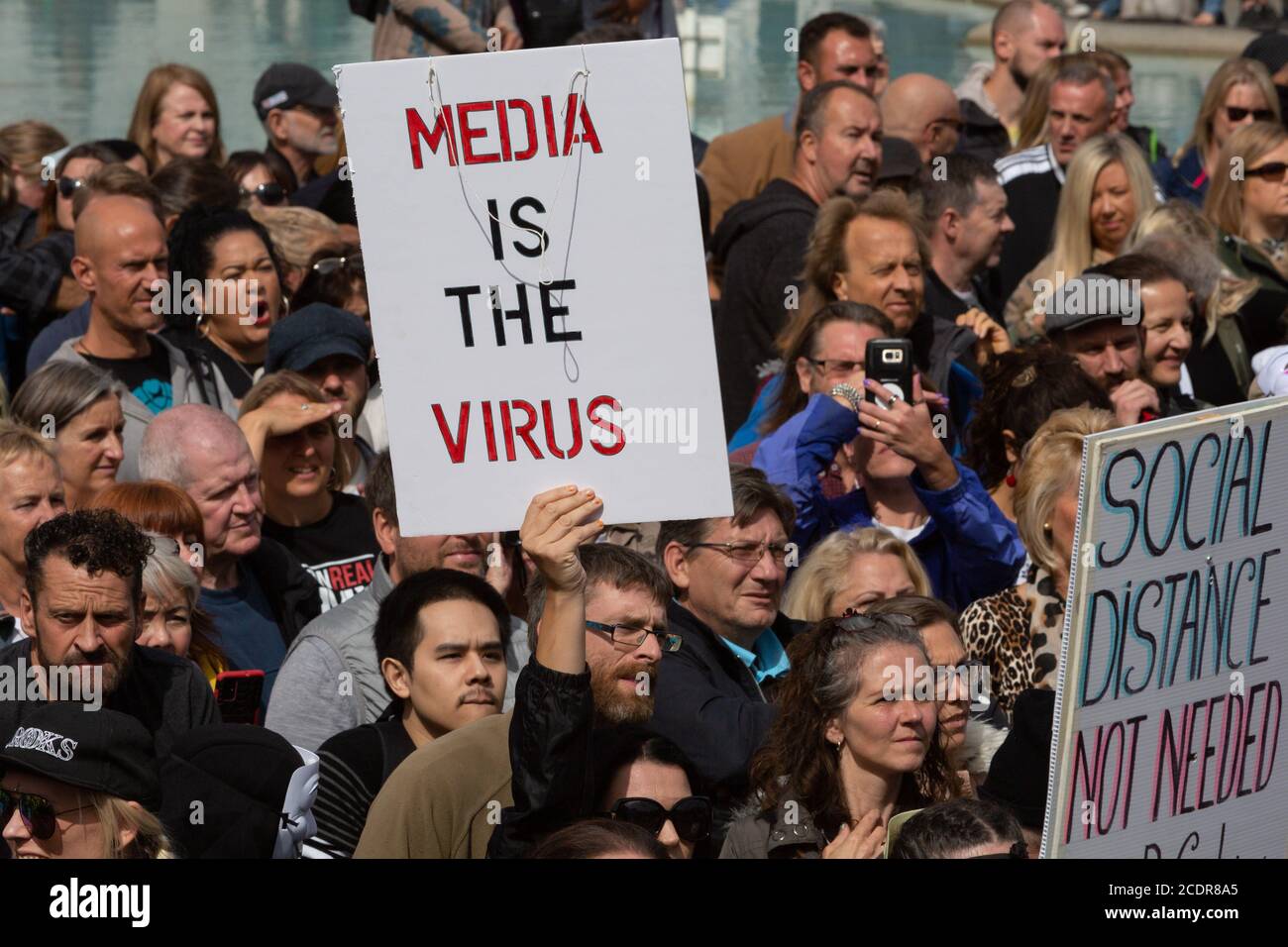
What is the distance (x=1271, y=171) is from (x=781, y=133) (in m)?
2.15

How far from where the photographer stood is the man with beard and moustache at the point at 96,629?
4.66 m

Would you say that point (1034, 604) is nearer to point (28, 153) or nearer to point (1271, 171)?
point (1271, 171)

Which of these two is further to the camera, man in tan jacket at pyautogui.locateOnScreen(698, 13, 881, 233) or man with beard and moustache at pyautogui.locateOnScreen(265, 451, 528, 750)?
man in tan jacket at pyautogui.locateOnScreen(698, 13, 881, 233)

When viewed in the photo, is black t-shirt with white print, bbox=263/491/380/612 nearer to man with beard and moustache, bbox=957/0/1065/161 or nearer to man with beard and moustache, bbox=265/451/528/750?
man with beard and moustache, bbox=265/451/528/750

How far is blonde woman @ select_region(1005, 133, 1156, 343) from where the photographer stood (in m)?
8.20

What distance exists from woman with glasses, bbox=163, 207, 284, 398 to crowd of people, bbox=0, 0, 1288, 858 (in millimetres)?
14

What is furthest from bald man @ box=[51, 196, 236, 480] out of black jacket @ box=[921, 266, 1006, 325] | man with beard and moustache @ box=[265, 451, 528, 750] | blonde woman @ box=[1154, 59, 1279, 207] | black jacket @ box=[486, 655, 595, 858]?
blonde woman @ box=[1154, 59, 1279, 207]

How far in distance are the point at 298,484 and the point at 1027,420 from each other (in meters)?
2.27

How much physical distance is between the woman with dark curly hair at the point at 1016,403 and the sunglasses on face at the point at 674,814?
90.1 inches

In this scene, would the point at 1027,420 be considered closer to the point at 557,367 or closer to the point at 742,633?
the point at 742,633

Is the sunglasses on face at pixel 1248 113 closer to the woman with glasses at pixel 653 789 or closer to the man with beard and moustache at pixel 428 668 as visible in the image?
the man with beard and moustache at pixel 428 668

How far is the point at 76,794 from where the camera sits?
388 cm
